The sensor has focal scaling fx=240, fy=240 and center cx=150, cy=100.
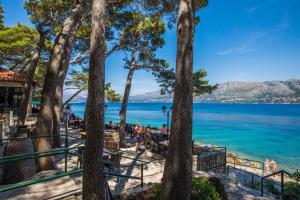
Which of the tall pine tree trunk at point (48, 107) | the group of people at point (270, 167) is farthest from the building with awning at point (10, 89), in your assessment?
the group of people at point (270, 167)

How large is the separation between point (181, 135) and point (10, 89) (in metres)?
18.6

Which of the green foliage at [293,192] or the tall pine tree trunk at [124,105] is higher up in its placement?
the tall pine tree trunk at [124,105]

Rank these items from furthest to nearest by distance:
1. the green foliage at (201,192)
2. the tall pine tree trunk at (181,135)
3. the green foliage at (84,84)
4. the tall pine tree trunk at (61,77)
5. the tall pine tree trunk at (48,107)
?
1. the green foliage at (84,84)
2. the tall pine tree trunk at (61,77)
3. the tall pine tree trunk at (48,107)
4. the green foliage at (201,192)
5. the tall pine tree trunk at (181,135)

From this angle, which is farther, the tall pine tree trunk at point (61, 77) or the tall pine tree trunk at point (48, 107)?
the tall pine tree trunk at point (61, 77)

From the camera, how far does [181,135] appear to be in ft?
13.4

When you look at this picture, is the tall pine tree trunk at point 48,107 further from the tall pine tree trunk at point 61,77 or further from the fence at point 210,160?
the fence at point 210,160

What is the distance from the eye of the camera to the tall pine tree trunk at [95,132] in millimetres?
3570

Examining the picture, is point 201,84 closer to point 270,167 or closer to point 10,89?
point 270,167

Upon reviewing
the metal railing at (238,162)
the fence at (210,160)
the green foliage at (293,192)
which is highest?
the fence at (210,160)

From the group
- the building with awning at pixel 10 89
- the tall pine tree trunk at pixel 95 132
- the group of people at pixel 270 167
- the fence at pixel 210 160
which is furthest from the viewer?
the group of people at pixel 270 167

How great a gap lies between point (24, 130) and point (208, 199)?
931 cm

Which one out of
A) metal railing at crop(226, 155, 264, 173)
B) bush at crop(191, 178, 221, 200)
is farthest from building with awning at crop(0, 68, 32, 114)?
metal railing at crop(226, 155, 264, 173)

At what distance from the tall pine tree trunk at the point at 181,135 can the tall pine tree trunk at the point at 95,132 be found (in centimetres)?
114

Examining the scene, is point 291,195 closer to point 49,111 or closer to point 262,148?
point 49,111
